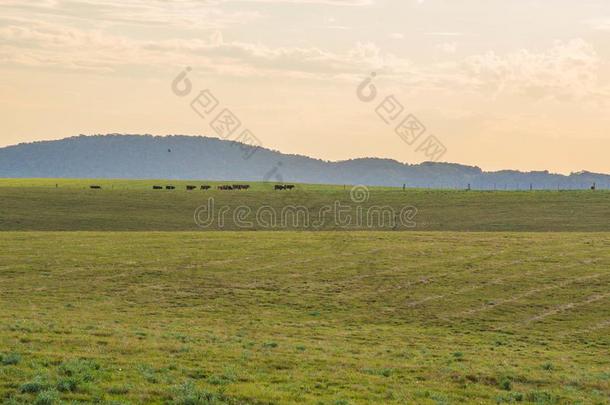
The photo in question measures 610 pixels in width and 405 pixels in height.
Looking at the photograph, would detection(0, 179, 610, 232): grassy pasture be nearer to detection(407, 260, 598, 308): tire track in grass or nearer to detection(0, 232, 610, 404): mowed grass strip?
detection(0, 232, 610, 404): mowed grass strip

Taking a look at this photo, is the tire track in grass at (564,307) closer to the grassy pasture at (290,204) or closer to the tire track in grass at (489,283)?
the tire track in grass at (489,283)

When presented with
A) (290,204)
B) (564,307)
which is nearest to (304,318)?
(564,307)

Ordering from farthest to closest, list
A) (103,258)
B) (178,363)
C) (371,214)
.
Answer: (371,214) → (103,258) → (178,363)

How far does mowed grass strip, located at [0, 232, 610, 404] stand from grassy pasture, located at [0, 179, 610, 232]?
57.5 ft

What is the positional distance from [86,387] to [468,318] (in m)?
25.6

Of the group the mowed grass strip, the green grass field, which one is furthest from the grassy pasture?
the mowed grass strip

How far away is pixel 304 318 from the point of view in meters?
39.6

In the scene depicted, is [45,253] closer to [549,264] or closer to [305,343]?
[305,343]

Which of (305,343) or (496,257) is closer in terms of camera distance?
(305,343)

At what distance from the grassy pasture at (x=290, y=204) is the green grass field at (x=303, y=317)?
18.6 ft

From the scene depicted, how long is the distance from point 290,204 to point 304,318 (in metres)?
71.6

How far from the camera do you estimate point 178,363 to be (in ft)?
77.3

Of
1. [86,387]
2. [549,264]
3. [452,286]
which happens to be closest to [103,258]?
[452,286]

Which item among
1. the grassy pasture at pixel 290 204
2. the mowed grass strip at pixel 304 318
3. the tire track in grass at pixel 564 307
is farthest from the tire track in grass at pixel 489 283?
the grassy pasture at pixel 290 204
